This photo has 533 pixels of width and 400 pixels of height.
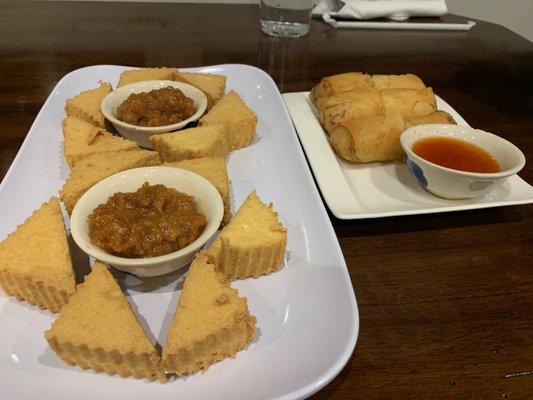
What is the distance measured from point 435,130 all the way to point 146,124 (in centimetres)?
155

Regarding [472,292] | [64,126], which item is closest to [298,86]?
[64,126]

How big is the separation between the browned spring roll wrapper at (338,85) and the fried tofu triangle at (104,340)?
1710 millimetres

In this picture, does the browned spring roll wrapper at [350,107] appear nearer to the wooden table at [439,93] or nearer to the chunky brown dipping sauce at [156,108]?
the wooden table at [439,93]

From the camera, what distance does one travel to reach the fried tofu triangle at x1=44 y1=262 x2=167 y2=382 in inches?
51.5

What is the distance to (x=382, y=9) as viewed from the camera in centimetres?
410

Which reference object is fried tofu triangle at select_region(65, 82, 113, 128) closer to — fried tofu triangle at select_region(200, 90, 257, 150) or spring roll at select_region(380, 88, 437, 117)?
fried tofu triangle at select_region(200, 90, 257, 150)

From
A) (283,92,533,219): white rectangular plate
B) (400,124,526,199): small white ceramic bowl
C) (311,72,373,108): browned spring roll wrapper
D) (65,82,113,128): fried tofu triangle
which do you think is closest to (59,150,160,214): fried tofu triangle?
(65,82,113,128): fried tofu triangle

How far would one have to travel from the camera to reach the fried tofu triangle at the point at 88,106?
2.38 metres

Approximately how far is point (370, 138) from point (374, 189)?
0.27 metres

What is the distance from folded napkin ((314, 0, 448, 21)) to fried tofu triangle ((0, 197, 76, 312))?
11.6ft

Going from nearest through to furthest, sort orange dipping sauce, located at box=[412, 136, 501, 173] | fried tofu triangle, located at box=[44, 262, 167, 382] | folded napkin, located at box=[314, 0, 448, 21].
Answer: fried tofu triangle, located at box=[44, 262, 167, 382], orange dipping sauce, located at box=[412, 136, 501, 173], folded napkin, located at box=[314, 0, 448, 21]

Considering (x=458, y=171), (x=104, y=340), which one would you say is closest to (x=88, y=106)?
(x=104, y=340)

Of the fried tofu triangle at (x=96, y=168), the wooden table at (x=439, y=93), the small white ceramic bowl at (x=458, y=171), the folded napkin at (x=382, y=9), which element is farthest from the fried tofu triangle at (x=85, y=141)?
the folded napkin at (x=382, y=9)

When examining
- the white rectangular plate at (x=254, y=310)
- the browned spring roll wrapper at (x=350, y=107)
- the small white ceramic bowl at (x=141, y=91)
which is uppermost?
the browned spring roll wrapper at (x=350, y=107)
